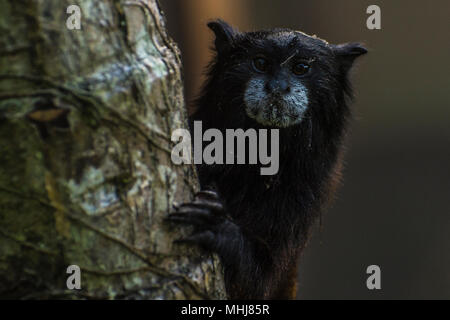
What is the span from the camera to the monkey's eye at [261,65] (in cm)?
306

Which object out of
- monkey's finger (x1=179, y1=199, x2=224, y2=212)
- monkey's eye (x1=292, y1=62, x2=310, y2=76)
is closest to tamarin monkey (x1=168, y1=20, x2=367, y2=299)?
monkey's eye (x1=292, y1=62, x2=310, y2=76)

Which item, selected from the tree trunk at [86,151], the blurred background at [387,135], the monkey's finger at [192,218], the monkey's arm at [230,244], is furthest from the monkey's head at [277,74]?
the blurred background at [387,135]

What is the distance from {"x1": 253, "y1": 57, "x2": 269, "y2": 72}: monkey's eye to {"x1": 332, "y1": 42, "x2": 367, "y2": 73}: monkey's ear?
0.50 meters

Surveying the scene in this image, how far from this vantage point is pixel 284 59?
9.86 feet

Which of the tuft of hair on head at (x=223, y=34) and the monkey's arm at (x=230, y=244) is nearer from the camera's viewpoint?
the monkey's arm at (x=230, y=244)

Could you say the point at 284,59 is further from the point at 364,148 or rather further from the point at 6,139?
the point at 364,148

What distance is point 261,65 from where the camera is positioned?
10.1 ft

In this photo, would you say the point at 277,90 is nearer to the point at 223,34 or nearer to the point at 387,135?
the point at 223,34

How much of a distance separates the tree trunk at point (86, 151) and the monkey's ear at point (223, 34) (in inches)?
52.1

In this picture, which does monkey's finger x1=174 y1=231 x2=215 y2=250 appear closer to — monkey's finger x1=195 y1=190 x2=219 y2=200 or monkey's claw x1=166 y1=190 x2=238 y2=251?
monkey's claw x1=166 y1=190 x2=238 y2=251

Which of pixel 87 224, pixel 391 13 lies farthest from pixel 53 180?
pixel 391 13

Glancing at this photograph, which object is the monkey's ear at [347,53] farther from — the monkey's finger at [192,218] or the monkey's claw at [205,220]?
the monkey's finger at [192,218]

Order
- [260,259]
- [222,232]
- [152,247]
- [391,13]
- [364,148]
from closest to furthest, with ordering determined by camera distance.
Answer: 1. [152,247]
2. [222,232]
3. [260,259]
4. [391,13]
5. [364,148]

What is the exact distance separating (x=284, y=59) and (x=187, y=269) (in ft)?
4.57
